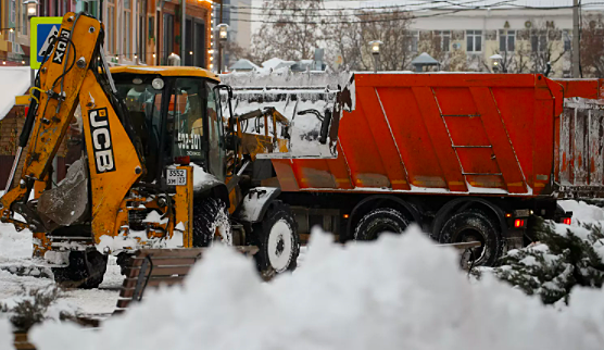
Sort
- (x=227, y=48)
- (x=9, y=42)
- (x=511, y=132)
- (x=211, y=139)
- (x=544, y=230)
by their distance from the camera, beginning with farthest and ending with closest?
(x=227, y=48), (x=9, y=42), (x=511, y=132), (x=211, y=139), (x=544, y=230)

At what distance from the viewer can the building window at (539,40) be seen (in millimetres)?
71562

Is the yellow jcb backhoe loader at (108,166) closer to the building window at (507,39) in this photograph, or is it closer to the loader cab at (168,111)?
the loader cab at (168,111)

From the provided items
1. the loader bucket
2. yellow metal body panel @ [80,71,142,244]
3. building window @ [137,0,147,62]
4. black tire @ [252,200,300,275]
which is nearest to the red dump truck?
the loader bucket

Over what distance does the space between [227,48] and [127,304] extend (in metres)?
71.4

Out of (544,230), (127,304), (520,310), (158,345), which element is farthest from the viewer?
(544,230)

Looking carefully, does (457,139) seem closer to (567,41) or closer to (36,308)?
(36,308)

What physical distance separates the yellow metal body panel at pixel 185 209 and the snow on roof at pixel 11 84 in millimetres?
10459

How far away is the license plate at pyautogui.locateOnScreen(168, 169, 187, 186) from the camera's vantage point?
33.0ft

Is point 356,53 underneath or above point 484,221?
above

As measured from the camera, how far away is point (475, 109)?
13.9 meters

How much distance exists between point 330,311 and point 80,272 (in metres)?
6.55

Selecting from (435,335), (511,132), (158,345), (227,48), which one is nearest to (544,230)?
(435,335)

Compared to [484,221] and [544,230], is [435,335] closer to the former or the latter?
[544,230]

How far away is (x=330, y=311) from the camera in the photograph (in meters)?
4.77
